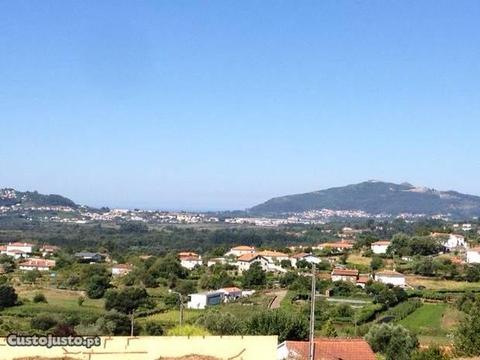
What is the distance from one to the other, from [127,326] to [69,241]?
7261 centimetres

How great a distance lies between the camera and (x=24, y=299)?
4150 cm

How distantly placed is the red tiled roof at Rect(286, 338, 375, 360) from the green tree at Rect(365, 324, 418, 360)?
13.5 ft

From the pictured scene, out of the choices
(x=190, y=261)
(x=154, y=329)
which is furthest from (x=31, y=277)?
(x=154, y=329)

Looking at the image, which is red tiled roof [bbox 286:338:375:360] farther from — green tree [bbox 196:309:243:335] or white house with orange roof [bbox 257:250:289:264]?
white house with orange roof [bbox 257:250:289:264]

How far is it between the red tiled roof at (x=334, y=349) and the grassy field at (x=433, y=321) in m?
9.95

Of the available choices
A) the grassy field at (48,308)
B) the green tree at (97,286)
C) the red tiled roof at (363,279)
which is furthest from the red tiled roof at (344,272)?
the grassy field at (48,308)

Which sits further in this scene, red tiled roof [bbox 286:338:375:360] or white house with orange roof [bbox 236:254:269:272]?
white house with orange roof [bbox 236:254:269:272]

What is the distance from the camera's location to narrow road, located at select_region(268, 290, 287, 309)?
125 feet

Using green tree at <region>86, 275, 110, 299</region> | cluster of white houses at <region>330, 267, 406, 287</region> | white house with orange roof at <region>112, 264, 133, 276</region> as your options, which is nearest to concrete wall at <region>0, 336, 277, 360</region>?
green tree at <region>86, 275, 110, 299</region>

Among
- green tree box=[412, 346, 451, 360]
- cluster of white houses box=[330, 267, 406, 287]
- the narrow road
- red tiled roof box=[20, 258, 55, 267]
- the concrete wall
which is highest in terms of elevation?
the concrete wall

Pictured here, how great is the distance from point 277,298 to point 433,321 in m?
11.8

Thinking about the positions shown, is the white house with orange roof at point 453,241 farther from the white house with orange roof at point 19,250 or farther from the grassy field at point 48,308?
the white house with orange roof at point 19,250

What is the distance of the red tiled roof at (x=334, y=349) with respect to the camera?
17.7 m

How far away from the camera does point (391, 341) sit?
76.3ft
